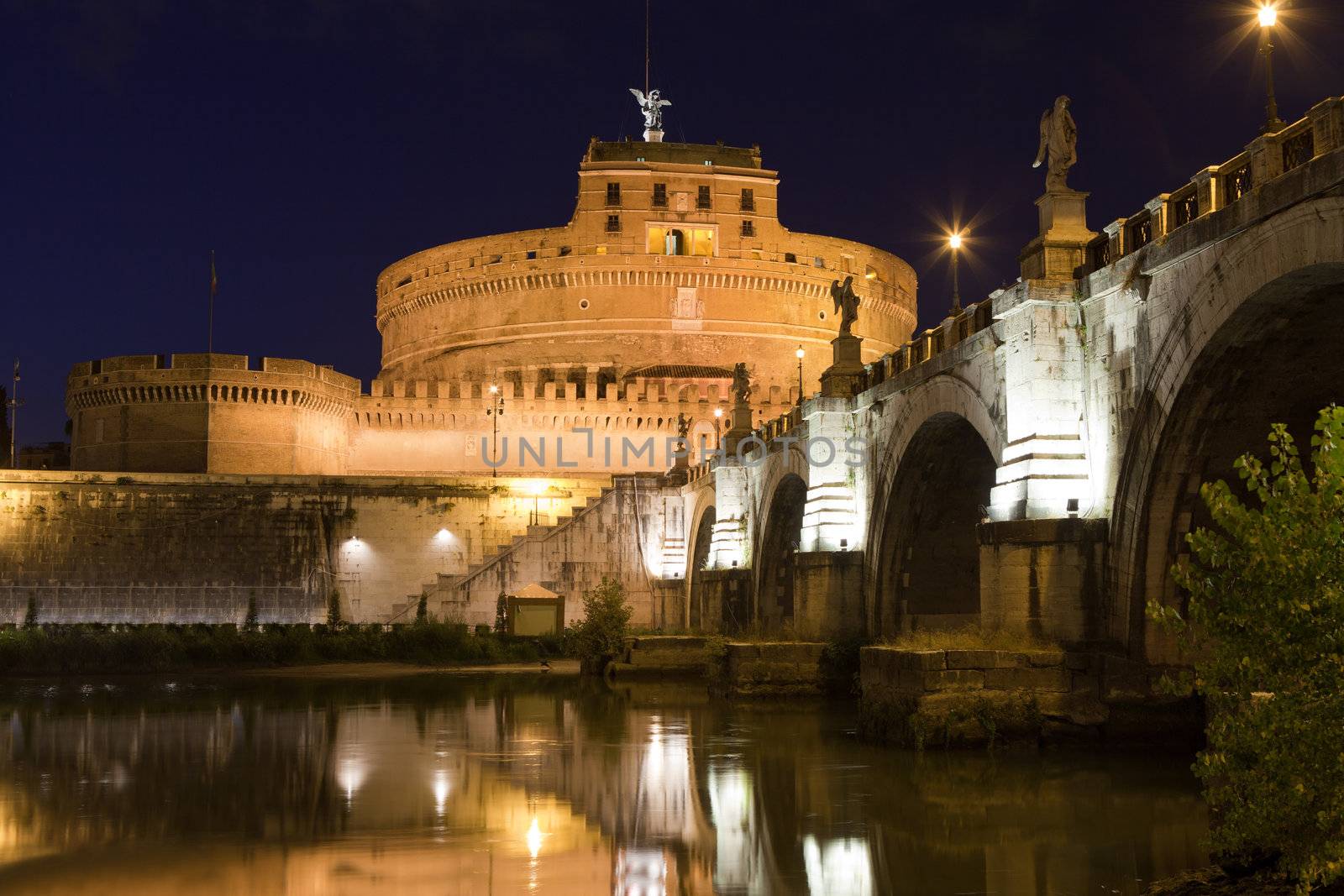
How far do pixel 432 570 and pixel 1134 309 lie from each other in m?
30.3

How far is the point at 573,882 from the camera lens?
8344mm

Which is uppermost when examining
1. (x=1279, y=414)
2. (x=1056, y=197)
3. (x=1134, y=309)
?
(x=1056, y=197)

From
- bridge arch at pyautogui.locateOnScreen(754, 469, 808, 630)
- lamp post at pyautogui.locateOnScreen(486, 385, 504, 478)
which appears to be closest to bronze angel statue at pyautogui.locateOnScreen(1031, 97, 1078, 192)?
bridge arch at pyautogui.locateOnScreen(754, 469, 808, 630)

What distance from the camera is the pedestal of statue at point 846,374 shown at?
23.8 meters

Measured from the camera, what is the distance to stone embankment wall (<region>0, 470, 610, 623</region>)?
126 feet

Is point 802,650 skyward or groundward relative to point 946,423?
groundward

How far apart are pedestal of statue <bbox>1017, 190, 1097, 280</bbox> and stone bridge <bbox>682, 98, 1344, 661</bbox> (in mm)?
23

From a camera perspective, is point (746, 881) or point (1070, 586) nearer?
point (746, 881)

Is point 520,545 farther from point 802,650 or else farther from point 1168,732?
point 1168,732

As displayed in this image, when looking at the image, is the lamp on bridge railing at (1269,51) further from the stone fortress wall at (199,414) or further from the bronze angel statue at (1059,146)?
the stone fortress wall at (199,414)

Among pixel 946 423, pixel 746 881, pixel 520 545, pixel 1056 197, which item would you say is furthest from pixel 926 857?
pixel 520 545

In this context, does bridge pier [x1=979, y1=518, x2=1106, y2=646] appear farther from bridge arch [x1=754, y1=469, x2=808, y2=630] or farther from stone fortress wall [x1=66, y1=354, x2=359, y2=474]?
stone fortress wall [x1=66, y1=354, x2=359, y2=474]

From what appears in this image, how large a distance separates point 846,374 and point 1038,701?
34.6 feet

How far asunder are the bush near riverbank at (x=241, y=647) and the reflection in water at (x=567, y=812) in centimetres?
1468
